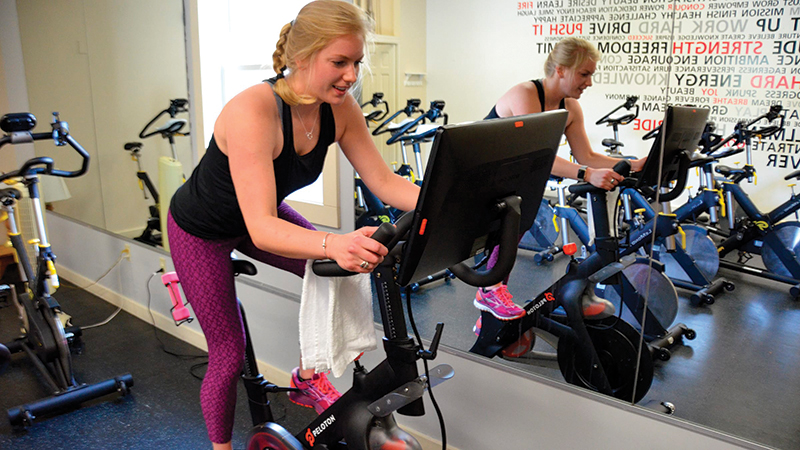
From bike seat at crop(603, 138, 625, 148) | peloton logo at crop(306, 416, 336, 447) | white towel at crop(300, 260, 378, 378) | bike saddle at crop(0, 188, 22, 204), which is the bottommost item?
peloton logo at crop(306, 416, 336, 447)

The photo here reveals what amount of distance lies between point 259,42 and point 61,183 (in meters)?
2.39

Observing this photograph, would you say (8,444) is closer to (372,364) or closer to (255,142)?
(372,364)

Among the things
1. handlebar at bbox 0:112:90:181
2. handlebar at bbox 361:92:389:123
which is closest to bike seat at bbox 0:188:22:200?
A: handlebar at bbox 0:112:90:181

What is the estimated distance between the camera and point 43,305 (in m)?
2.92

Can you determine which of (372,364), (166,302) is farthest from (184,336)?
(372,364)

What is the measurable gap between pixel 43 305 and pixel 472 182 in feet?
8.52

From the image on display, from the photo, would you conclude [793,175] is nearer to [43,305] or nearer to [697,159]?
[697,159]

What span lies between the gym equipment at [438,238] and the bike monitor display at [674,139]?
604mm

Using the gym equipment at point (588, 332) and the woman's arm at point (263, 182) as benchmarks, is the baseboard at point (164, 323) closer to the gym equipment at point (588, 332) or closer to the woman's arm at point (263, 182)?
the gym equipment at point (588, 332)

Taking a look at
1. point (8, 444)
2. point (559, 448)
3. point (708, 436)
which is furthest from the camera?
point (8, 444)

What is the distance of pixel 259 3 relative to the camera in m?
2.87

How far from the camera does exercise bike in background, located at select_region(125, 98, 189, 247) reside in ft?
11.5

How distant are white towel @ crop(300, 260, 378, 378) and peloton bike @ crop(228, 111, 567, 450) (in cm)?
9

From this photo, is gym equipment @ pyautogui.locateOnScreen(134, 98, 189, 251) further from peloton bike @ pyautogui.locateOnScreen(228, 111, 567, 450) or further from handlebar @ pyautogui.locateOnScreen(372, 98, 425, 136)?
peloton bike @ pyautogui.locateOnScreen(228, 111, 567, 450)
